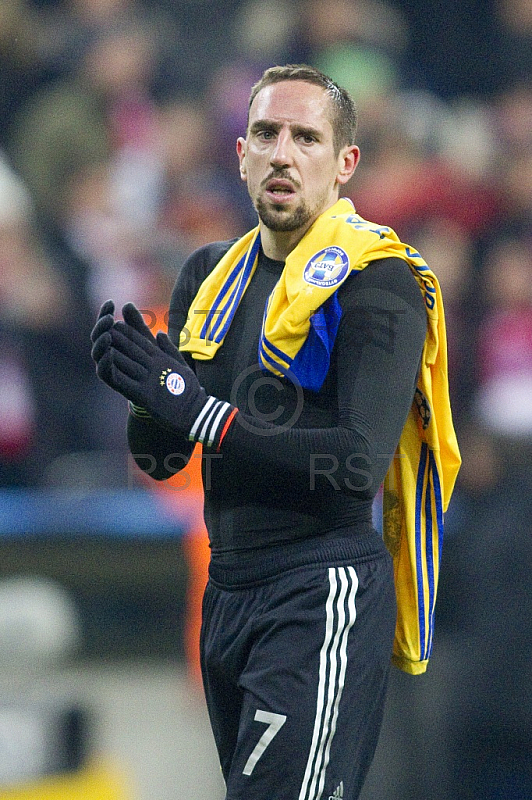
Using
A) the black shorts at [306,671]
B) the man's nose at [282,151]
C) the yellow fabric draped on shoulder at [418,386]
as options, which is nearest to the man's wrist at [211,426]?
the yellow fabric draped on shoulder at [418,386]

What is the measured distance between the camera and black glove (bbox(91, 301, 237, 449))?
7.04 feet

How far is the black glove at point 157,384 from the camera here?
2.15 metres

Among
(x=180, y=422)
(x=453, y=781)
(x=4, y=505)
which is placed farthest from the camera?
(x=4, y=505)

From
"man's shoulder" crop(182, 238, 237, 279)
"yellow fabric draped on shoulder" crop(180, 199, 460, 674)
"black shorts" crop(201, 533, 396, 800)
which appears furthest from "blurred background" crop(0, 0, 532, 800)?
"black shorts" crop(201, 533, 396, 800)

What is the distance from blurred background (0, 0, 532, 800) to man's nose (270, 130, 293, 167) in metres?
1.74

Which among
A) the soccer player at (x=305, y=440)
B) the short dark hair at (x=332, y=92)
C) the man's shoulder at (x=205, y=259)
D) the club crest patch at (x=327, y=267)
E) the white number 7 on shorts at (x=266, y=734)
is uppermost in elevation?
the short dark hair at (x=332, y=92)

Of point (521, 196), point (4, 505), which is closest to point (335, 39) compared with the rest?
point (521, 196)

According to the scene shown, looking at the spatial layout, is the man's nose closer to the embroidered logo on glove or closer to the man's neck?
the man's neck

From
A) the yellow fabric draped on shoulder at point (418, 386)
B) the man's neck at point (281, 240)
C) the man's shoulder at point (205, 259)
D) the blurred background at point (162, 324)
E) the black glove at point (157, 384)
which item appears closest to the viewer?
the black glove at point (157, 384)

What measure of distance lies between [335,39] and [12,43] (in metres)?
1.83

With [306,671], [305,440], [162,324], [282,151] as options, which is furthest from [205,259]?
[162,324]

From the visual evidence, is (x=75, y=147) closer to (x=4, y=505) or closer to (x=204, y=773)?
(x=4, y=505)

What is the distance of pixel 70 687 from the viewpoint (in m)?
4.69

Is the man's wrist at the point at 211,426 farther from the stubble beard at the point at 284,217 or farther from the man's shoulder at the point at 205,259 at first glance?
the man's shoulder at the point at 205,259
